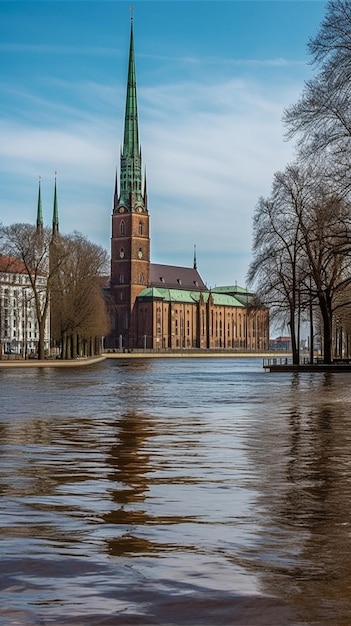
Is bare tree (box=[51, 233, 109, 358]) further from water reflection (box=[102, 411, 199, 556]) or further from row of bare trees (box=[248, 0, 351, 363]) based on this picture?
water reflection (box=[102, 411, 199, 556])

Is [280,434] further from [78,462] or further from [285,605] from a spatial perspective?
[285,605]

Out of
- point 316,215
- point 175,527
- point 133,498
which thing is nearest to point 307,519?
point 175,527

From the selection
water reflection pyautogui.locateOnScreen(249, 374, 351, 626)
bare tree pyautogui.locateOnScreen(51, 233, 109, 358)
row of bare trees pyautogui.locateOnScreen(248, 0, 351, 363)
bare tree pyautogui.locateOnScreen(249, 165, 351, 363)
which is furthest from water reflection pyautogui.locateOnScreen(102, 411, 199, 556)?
bare tree pyautogui.locateOnScreen(51, 233, 109, 358)

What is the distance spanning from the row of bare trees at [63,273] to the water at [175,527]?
2404 inches

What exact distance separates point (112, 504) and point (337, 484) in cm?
327

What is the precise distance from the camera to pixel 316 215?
4781 centimetres

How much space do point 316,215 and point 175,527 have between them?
133 ft

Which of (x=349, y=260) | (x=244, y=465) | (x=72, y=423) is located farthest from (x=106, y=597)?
(x=349, y=260)

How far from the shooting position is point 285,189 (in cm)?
5675

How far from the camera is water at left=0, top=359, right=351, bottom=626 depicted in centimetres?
602

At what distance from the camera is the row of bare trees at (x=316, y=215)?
112ft

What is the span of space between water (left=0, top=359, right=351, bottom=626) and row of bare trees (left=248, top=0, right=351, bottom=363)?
19.1m

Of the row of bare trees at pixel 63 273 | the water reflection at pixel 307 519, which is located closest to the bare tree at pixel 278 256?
the row of bare trees at pixel 63 273

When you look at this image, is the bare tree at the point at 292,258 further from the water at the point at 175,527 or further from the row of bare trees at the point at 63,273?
the water at the point at 175,527
